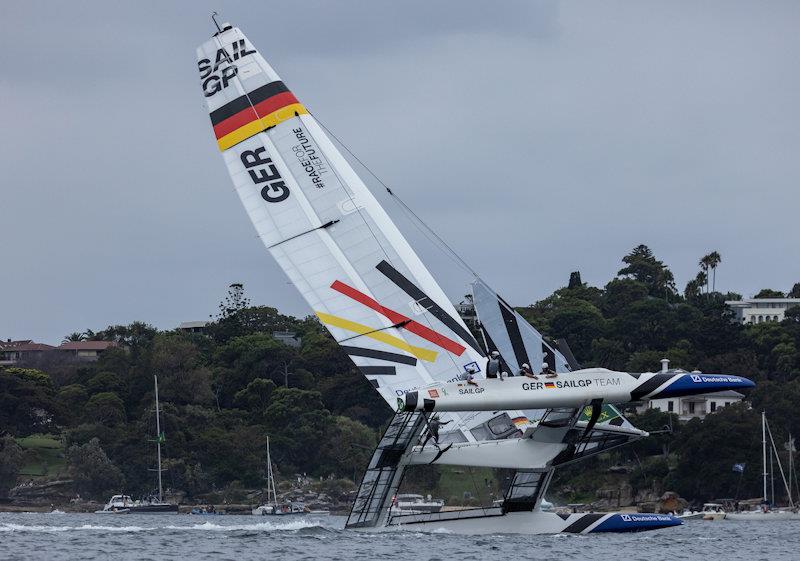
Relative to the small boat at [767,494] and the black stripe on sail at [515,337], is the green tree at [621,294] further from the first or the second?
the black stripe on sail at [515,337]

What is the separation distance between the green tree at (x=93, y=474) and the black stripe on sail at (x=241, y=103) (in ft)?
154

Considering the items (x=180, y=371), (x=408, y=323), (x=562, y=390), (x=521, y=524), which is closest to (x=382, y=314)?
(x=408, y=323)

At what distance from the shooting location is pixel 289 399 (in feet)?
258

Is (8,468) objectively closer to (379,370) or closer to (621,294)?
(621,294)

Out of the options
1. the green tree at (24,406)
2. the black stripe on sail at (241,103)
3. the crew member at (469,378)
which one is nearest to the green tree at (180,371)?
the green tree at (24,406)

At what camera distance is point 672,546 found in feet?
98.3

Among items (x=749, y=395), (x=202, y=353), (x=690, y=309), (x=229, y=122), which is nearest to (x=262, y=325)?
(x=202, y=353)

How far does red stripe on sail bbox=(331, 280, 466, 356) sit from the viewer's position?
99.1 ft

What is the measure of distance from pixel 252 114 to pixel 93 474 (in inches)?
1859

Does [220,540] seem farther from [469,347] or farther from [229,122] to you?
[229,122]

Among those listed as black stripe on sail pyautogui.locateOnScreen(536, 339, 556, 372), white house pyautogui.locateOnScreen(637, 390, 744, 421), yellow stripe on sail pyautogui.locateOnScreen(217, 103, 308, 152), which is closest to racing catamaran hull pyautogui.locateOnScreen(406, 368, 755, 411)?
black stripe on sail pyautogui.locateOnScreen(536, 339, 556, 372)

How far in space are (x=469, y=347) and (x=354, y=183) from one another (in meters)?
3.82

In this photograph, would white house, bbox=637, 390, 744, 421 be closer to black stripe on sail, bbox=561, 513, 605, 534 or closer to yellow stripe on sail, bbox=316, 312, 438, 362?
black stripe on sail, bbox=561, 513, 605, 534

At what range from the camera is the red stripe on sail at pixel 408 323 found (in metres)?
30.2
